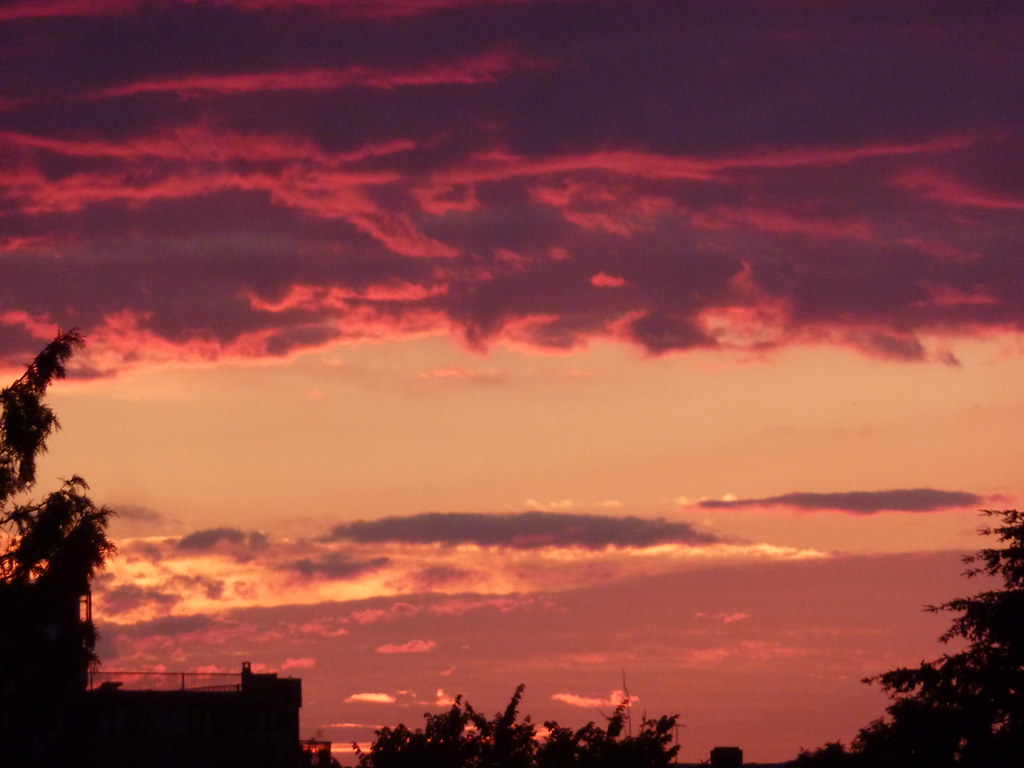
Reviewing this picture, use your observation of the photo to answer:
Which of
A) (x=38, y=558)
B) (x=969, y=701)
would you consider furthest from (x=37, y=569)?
(x=969, y=701)

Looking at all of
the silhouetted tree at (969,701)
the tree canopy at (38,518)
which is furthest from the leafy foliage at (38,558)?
the silhouetted tree at (969,701)

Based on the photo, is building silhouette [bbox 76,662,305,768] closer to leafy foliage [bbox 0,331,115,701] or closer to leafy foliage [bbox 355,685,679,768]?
leafy foliage [bbox 355,685,679,768]

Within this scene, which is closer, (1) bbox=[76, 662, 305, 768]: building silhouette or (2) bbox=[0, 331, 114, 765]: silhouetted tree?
(2) bbox=[0, 331, 114, 765]: silhouetted tree

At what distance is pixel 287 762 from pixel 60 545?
52.9m

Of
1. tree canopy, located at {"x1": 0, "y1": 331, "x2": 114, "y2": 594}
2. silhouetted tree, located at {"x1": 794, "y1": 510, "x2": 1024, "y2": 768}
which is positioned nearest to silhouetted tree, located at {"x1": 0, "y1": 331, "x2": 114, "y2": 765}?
tree canopy, located at {"x1": 0, "y1": 331, "x2": 114, "y2": 594}

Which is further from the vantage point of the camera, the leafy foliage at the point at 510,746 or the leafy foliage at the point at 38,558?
the leafy foliage at the point at 510,746

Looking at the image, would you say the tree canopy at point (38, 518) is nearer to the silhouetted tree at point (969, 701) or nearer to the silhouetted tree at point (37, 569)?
the silhouetted tree at point (37, 569)

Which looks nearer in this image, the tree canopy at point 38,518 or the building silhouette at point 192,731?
the tree canopy at point 38,518

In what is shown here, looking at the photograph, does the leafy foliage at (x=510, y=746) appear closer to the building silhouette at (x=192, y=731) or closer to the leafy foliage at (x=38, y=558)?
the building silhouette at (x=192, y=731)

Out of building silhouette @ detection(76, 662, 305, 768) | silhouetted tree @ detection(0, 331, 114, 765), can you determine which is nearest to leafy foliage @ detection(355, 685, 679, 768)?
building silhouette @ detection(76, 662, 305, 768)

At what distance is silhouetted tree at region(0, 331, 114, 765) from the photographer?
146 ft

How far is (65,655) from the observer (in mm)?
45375

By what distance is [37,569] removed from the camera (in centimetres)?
4500

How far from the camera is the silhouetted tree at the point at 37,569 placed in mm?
44406
